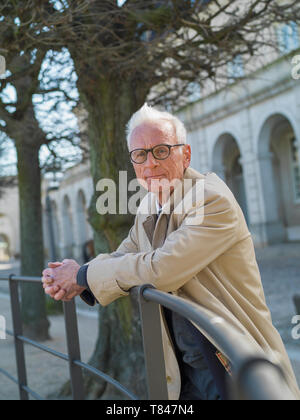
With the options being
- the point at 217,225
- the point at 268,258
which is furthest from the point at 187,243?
the point at 268,258

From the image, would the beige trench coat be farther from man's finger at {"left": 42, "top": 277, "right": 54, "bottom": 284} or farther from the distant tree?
the distant tree

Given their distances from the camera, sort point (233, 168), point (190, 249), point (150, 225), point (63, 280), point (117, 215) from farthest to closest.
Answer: point (233, 168), point (117, 215), point (63, 280), point (150, 225), point (190, 249)

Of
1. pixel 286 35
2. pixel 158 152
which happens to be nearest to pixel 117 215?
pixel 158 152

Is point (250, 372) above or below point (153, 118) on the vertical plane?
Answer: below

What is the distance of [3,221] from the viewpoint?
5559 centimetres

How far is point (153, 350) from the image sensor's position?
1.85 m

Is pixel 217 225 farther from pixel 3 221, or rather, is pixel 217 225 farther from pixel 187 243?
pixel 3 221

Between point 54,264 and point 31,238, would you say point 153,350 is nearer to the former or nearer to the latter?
point 54,264

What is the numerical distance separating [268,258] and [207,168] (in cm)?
627

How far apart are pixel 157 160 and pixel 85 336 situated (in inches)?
293

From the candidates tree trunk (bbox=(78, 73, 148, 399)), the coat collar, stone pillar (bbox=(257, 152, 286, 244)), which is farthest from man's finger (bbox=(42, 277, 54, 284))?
stone pillar (bbox=(257, 152, 286, 244))

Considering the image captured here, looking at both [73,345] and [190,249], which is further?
[73,345]

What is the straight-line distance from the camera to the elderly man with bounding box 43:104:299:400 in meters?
1.84

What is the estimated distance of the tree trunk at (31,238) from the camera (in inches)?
383
